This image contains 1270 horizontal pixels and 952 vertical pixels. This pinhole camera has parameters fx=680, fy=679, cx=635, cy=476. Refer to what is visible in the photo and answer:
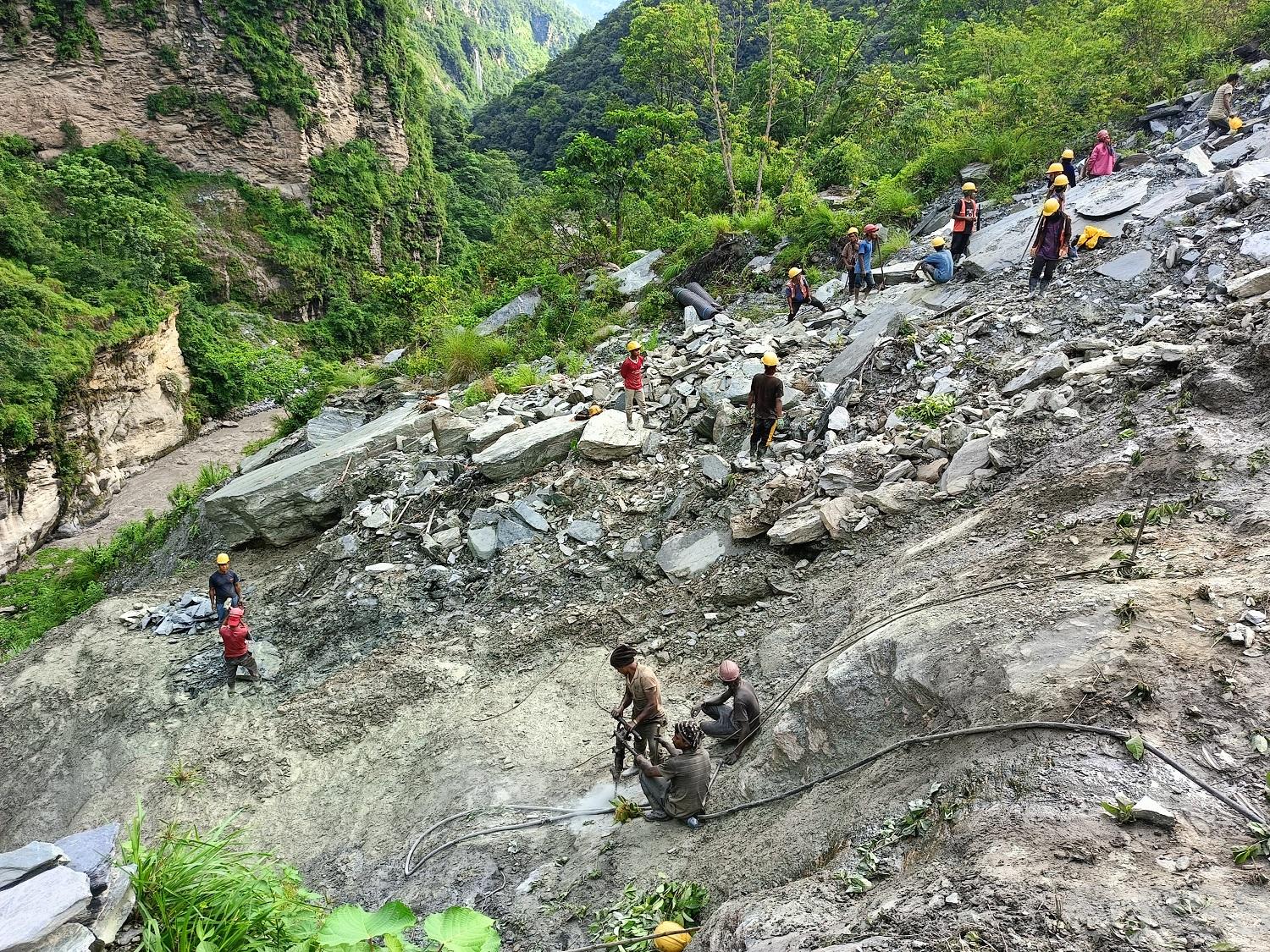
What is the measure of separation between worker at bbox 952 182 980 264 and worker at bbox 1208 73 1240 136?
4098 mm

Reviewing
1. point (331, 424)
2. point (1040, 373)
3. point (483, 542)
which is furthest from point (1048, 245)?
point (331, 424)

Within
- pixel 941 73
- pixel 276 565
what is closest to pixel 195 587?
pixel 276 565

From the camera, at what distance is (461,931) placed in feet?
7.25

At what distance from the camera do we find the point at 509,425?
9.91 metres

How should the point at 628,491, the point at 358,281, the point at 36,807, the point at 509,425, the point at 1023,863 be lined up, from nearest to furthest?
1. the point at 1023,863
2. the point at 36,807
3. the point at 628,491
4. the point at 509,425
5. the point at 358,281

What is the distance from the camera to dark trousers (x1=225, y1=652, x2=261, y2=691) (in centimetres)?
762

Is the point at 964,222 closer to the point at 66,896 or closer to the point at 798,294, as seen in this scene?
the point at 798,294

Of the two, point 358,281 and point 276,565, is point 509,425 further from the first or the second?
point 358,281

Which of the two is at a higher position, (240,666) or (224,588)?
(224,588)

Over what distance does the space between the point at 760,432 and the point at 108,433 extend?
78.2 ft

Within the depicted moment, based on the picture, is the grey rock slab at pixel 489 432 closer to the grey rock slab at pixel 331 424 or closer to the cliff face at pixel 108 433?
the grey rock slab at pixel 331 424

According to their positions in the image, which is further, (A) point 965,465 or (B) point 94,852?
(A) point 965,465

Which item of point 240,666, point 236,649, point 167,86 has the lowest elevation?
point 240,666

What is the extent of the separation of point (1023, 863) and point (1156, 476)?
10.5ft
